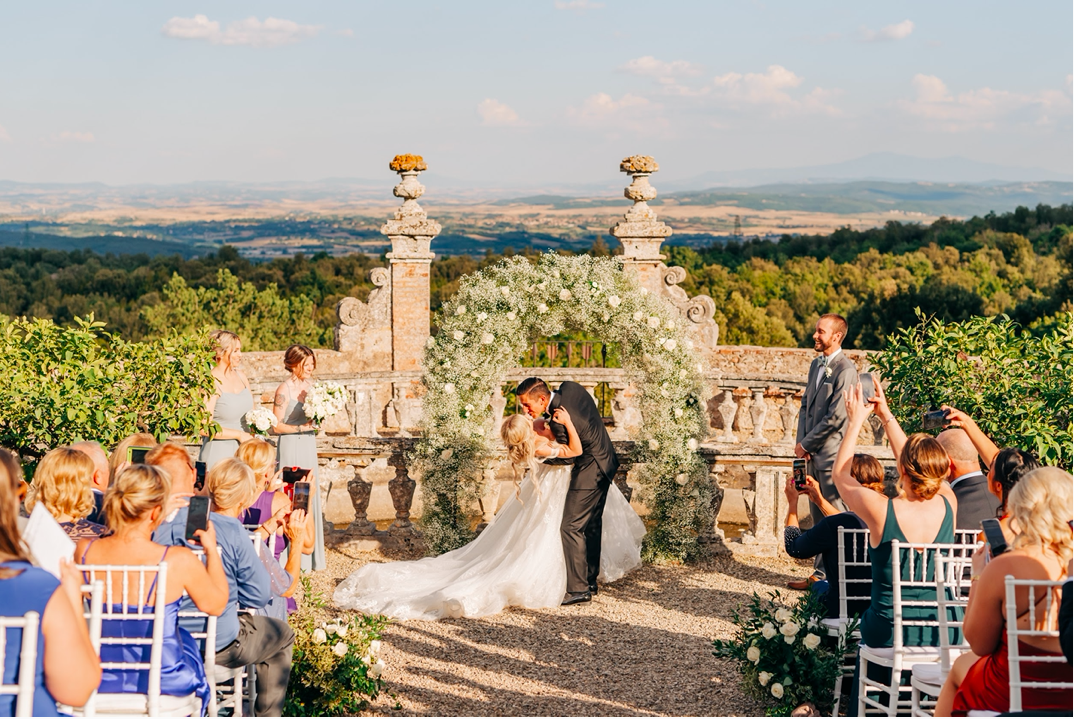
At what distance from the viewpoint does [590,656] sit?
603 cm

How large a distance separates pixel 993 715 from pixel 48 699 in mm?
3161

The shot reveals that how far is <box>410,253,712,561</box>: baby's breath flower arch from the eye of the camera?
7.85 metres

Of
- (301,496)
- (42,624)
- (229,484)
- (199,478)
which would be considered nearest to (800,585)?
(301,496)

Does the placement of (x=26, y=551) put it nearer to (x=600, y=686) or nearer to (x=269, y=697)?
(x=269, y=697)

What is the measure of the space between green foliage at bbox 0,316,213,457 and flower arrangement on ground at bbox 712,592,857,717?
395 centimetres

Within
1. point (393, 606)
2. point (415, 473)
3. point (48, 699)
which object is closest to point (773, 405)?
point (415, 473)

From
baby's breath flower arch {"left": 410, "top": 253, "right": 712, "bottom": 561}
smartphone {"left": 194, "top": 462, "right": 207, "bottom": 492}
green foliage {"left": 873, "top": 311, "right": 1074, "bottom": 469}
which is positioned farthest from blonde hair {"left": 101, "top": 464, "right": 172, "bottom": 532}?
green foliage {"left": 873, "top": 311, "right": 1074, "bottom": 469}

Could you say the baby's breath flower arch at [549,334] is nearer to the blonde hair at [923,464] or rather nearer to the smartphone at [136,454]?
the smartphone at [136,454]

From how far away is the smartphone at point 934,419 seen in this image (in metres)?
5.95

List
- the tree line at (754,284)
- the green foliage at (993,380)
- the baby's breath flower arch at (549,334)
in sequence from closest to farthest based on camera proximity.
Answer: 1. the green foliage at (993,380)
2. the baby's breath flower arch at (549,334)
3. the tree line at (754,284)

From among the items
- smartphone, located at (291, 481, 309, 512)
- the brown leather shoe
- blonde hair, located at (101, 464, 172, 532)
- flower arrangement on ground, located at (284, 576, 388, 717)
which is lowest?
the brown leather shoe

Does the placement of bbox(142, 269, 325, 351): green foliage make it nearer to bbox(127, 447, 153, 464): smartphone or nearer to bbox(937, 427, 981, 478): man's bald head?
bbox(127, 447, 153, 464): smartphone

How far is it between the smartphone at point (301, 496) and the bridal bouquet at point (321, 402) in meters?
1.89

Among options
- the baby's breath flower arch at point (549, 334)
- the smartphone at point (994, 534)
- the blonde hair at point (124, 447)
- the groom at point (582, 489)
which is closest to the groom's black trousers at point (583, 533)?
the groom at point (582, 489)
